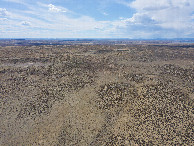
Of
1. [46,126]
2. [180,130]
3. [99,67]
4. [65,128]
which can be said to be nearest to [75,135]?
[65,128]

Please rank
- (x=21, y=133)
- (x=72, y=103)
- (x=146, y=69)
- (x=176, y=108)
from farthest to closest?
1. (x=146, y=69)
2. (x=72, y=103)
3. (x=176, y=108)
4. (x=21, y=133)

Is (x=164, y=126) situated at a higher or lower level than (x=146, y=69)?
lower

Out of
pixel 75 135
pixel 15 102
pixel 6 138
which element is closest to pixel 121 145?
pixel 75 135

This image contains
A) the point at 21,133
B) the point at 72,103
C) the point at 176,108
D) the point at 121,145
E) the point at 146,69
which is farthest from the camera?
the point at 146,69

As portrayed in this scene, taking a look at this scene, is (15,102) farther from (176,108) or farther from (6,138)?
(176,108)

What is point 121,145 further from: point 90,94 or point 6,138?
point 6,138

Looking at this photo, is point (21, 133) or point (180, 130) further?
point (21, 133)

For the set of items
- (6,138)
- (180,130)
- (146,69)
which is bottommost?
(6,138)
